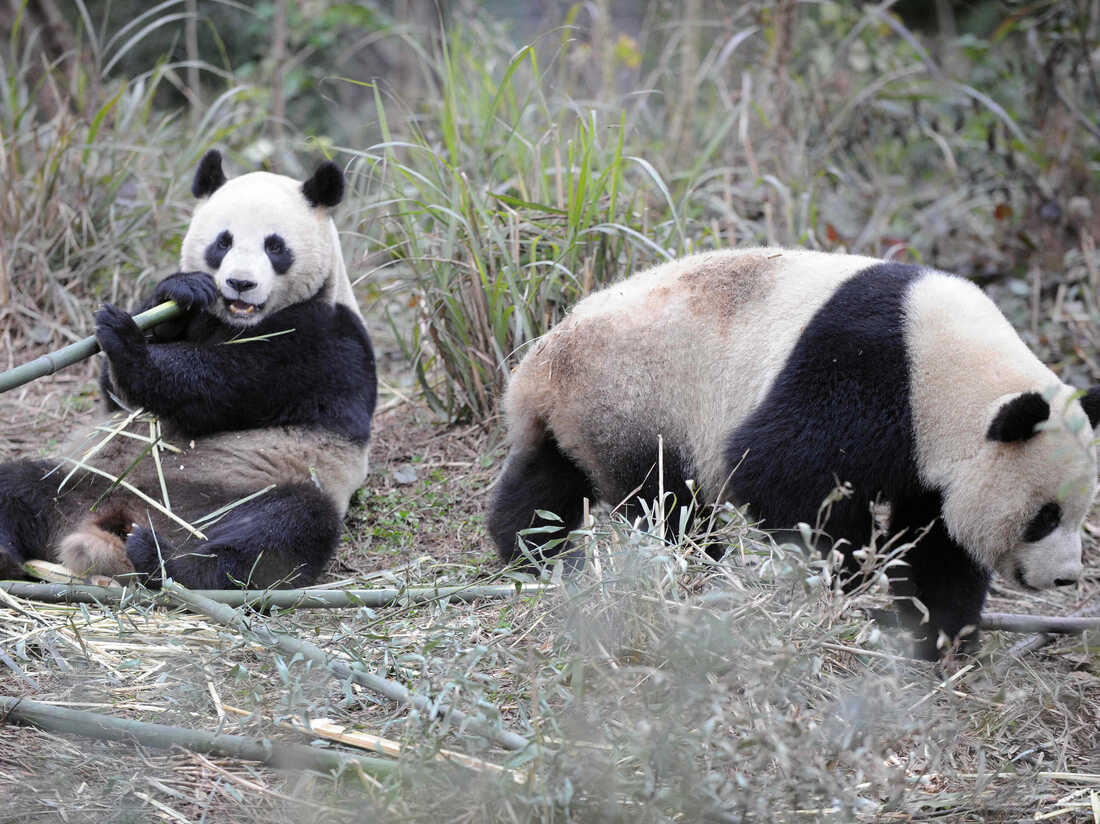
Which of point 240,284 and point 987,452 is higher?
point 240,284

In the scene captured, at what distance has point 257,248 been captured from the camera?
389 centimetres

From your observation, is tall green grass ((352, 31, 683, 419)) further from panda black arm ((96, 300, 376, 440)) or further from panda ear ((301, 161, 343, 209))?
panda black arm ((96, 300, 376, 440))

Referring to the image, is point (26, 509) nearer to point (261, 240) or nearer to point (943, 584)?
point (261, 240)

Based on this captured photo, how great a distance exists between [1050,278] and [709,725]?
498cm

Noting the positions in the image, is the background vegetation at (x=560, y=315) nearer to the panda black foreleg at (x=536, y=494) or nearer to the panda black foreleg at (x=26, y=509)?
the panda black foreleg at (x=536, y=494)

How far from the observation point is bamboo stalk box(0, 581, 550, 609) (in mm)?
3180

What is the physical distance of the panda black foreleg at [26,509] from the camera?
3.59 metres

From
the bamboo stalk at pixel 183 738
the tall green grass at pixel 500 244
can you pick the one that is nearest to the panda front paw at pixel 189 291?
the tall green grass at pixel 500 244

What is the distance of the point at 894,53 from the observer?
29.1ft

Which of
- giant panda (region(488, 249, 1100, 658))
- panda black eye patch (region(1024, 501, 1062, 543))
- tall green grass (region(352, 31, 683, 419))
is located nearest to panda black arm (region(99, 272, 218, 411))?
tall green grass (region(352, 31, 683, 419))

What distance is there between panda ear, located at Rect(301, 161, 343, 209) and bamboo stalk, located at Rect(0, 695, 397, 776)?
6.90ft

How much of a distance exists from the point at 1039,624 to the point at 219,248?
3.00 metres

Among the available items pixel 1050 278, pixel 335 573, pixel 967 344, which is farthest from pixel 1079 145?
pixel 335 573

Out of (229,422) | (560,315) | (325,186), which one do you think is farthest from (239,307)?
(560,315)
